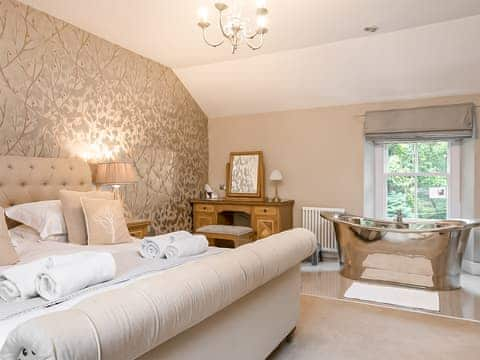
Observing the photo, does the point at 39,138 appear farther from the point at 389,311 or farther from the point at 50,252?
the point at 389,311

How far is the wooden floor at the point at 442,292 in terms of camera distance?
314 cm

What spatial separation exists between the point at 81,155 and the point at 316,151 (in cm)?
307

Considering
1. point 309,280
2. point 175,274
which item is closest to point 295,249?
point 175,274

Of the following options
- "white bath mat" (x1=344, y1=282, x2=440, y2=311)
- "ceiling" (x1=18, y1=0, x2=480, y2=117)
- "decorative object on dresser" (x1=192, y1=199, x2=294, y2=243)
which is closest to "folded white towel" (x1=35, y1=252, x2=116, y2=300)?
"ceiling" (x1=18, y1=0, x2=480, y2=117)

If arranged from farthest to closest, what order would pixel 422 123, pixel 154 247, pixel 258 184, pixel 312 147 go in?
pixel 258 184 → pixel 312 147 → pixel 422 123 → pixel 154 247

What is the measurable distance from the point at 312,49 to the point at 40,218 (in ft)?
10.9

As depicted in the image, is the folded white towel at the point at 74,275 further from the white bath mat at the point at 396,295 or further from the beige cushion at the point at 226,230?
the beige cushion at the point at 226,230

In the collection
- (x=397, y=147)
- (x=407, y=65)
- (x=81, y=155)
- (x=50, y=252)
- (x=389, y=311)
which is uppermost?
(x=407, y=65)

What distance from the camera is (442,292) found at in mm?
3654

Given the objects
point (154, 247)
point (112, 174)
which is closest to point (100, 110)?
point (112, 174)

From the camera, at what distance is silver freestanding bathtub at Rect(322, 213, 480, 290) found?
3707mm

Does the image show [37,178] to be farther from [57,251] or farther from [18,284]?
[18,284]

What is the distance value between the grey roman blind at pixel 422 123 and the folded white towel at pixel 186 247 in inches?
128

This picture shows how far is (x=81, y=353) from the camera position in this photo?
2.87ft
